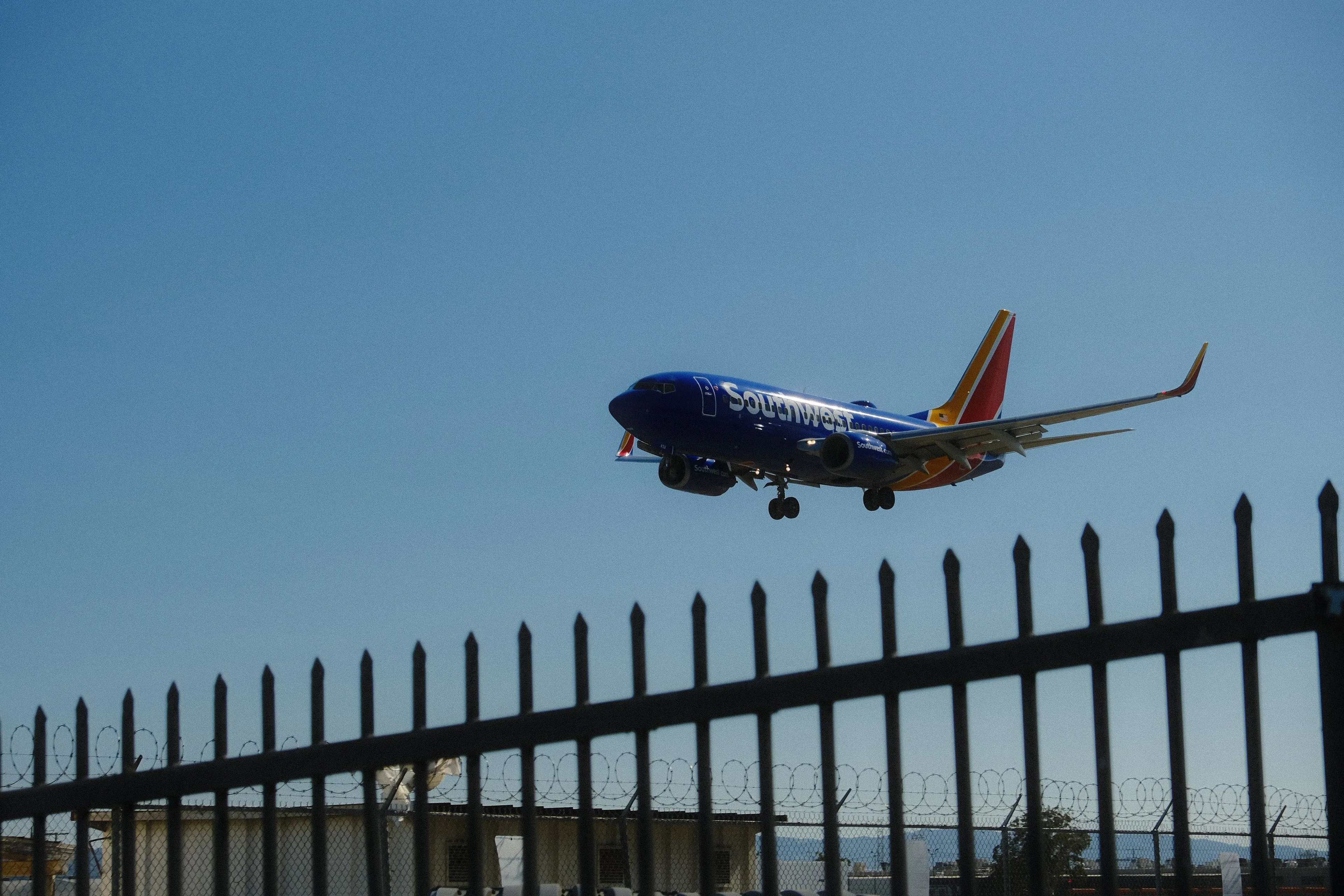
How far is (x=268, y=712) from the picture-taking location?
6.90m

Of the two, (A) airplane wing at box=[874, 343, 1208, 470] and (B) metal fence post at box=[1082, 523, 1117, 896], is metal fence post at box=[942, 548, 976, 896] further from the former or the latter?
(A) airplane wing at box=[874, 343, 1208, 470]

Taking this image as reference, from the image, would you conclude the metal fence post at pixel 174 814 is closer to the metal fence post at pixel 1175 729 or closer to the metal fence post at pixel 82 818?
the metal fence post at pixel 82 818

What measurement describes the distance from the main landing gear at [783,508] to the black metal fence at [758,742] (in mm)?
35173

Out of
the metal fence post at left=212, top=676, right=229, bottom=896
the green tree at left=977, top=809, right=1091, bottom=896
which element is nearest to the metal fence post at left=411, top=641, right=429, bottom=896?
the metal fence post at left=212, top=676, right=229, bottom=896

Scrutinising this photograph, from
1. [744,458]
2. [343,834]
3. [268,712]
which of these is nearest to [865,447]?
[744,458]

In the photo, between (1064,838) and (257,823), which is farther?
(1064,838)

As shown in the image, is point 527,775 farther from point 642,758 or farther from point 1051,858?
point 1051,858

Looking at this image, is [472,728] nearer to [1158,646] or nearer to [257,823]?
[1158,646]

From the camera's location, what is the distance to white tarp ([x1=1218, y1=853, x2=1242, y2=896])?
43.9 feet

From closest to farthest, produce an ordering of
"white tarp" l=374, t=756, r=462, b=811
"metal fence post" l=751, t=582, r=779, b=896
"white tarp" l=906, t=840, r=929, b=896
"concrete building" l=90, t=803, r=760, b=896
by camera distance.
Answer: "metal fence post" l=751, t=582, r=779, b=896 < "white tarp" l=374, t=756, r=462, b=811 < "concrete building" l=90, t=803, r=760, b=896 < "white tarp" l=906, t=840, r=929, b=896

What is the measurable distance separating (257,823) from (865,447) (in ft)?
104

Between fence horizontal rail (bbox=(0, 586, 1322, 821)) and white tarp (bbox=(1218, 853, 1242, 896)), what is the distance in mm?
9022

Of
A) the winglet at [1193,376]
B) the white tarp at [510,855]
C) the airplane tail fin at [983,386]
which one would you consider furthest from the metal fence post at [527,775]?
the airplane tail fin at [983,386]

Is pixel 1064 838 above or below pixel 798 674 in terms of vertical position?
below
